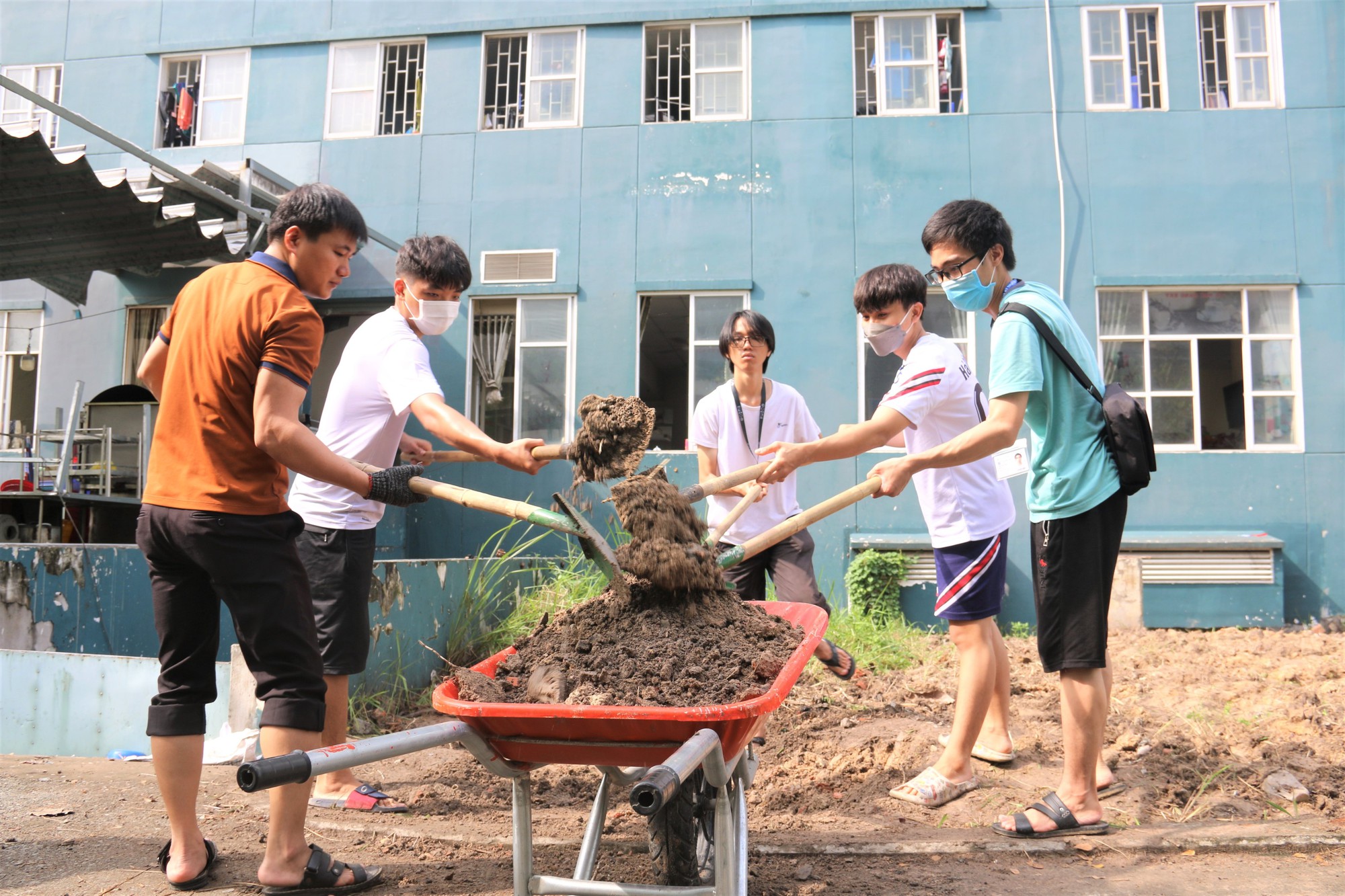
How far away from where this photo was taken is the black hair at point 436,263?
3092mm

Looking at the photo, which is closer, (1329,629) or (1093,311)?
(1329,629)

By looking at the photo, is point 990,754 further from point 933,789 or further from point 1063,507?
point 1063,507

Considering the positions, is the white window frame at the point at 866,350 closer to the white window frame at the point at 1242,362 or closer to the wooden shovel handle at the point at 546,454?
the white window frame at the point at 1242,362

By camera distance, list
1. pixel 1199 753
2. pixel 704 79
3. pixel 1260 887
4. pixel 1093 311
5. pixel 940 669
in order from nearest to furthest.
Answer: pixel 1260 887, pixel 1199 753, pixel 940 669, pixel 1093 311, pixel 704 79

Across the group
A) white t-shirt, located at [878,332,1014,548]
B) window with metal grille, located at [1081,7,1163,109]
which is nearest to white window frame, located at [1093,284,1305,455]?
window with metal grille, located at [1081,7,1163,109]

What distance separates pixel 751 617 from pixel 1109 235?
22.2 ft

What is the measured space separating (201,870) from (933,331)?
678cm

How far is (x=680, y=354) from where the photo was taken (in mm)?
8180

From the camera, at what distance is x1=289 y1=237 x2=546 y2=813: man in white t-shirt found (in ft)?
9.45

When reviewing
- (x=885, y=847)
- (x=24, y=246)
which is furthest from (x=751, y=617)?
(x=24, y=246)

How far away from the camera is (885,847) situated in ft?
8.80

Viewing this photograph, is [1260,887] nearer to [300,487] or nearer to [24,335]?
[300,487]

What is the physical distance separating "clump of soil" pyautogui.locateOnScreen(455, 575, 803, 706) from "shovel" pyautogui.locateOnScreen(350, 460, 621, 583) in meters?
0.08

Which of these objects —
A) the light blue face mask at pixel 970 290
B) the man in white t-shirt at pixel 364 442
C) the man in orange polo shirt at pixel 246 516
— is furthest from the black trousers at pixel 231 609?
the light blue face mask at pixel 970 290
